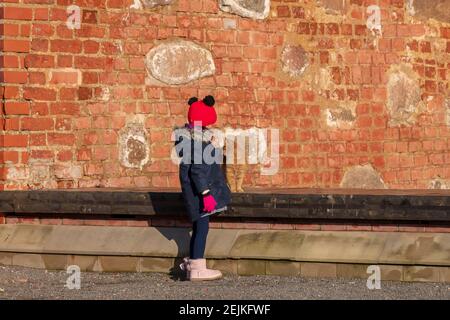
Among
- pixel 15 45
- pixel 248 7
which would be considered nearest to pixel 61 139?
pixel 15 45

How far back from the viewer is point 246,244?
10.1 m

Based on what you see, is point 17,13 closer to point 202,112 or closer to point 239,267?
point 202,112

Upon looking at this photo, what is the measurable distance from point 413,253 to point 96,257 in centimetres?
279

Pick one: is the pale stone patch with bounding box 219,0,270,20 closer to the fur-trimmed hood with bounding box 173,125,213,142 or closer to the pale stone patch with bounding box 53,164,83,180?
the pale stone patch with bounding box 53,164,83,180

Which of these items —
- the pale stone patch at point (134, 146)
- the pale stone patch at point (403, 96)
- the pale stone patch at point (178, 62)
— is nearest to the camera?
the pale stone patch at point (134, 146)

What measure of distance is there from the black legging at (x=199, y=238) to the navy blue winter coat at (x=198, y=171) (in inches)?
2.8

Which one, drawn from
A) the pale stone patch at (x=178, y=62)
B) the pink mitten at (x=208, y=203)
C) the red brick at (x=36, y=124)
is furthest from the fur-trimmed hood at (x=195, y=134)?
the pale stone patch at (x=178, y=62)

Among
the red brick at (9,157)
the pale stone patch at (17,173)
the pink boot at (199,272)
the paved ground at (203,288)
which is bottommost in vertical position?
the paved ground at (203,288)

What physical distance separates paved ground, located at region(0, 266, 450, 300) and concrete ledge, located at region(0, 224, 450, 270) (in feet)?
0.66

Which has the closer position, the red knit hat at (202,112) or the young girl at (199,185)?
the young girl at (199,185)

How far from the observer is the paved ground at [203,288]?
8859mm

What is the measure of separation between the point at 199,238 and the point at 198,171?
1.83ft

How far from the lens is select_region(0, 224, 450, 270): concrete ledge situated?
9.63 metres

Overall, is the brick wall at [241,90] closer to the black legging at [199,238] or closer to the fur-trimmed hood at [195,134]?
the fur-trimmed hood at [195,134]
